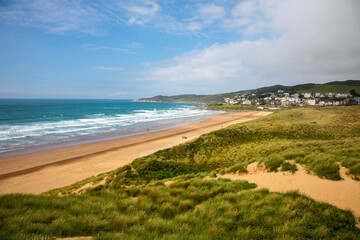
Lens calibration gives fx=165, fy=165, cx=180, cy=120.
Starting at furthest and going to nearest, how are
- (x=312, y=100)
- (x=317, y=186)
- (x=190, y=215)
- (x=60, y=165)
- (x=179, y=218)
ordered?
(x=312, y=100), (x=60, y=165), (x=317, y=186), (x=190, y=215), (x=179, y=218)

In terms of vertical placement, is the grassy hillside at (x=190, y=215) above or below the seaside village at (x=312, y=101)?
below

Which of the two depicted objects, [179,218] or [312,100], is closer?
[179,218]

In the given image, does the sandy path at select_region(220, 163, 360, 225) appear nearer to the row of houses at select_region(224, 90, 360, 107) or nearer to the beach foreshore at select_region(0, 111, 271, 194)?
the beach foreshore at select_region(0, 111, 271, 194)

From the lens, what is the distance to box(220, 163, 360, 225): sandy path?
5087 millimetres

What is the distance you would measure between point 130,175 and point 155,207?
24.2ft

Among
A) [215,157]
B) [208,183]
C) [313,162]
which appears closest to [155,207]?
[208,183]

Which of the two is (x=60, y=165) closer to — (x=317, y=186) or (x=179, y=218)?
(x=179, y=218)

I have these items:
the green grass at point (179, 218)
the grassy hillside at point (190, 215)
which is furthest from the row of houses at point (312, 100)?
the green grass at point (179, 218)

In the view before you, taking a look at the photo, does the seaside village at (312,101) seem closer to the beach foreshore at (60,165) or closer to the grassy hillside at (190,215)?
the beach foreshore at (60,165)

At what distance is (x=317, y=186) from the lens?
6113mm

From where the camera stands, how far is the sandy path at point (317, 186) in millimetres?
5087

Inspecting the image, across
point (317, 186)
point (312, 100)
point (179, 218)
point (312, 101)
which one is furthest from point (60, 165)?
point (312, 100)

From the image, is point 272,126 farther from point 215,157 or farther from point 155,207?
point 155,207

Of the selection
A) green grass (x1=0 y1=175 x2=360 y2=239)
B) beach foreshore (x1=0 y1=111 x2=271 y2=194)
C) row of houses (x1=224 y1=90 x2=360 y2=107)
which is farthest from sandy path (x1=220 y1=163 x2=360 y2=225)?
row of houses (x1=224 y1=90 x2=360 y2=107)
